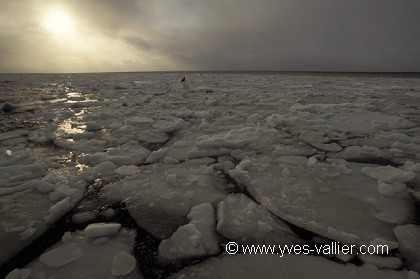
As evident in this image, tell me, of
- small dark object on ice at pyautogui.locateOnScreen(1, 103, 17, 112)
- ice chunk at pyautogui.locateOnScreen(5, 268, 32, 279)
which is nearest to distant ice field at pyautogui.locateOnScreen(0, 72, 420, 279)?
ice chunk at pyautogui.locateOnScreen(5, 268, 32, 279)

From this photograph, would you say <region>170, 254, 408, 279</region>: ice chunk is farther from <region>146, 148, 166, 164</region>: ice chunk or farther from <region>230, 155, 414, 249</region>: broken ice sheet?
<region>146, 148, 166, 164</region>: ice chunk

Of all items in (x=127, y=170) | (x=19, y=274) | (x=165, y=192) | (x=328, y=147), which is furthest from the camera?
→ (x=328, y=147)

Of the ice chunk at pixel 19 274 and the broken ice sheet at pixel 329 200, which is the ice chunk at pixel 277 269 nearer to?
the broken ice sheet at pixel 329 200

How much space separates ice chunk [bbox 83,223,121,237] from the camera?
1.35 metres

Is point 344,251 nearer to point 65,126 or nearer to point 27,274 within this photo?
point 27,274

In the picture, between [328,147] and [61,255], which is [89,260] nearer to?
[61,255]

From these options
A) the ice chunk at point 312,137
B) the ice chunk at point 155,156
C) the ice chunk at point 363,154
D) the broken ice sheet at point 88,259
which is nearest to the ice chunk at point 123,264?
the broken ice sheet at point 88,259

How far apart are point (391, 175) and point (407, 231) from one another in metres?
0.70

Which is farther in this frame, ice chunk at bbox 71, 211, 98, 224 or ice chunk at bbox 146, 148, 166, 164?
ice chunk at bbox 146, 148, 166, 164

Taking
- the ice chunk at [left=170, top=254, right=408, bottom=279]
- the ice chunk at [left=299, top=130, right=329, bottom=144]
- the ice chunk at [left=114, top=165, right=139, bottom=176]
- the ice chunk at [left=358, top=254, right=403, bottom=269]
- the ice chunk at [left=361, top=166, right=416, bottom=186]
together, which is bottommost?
the ice chunk at [left=170, top=254, right=408, bottom=279]

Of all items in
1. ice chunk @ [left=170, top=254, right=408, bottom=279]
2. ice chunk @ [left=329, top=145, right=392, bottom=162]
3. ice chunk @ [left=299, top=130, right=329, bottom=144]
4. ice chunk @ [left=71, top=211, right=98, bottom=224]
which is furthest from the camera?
ice chunk @ [left=299, top=130, right=329, bottom=144]

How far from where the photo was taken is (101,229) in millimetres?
1375

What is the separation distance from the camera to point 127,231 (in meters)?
1.39

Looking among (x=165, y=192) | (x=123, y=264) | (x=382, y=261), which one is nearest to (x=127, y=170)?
(x=165, y=192)
